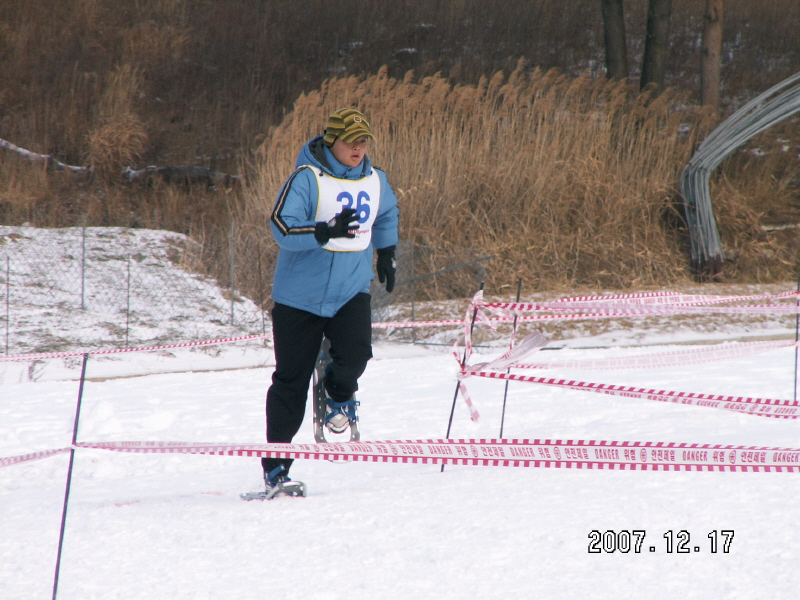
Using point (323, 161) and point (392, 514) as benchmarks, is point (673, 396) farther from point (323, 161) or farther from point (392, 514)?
point (323, 161)

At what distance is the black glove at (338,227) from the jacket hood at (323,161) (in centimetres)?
22

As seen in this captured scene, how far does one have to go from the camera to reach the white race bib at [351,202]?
3.45m

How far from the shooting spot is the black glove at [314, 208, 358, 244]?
328 cm

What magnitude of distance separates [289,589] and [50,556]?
86cm

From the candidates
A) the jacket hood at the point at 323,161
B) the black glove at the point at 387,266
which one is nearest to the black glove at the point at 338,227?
the jacket hood at the point at 323,161

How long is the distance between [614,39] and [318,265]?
10690 millimetres

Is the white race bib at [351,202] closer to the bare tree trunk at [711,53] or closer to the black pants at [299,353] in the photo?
the black pants at [299,353]

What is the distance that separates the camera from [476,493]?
132 inches

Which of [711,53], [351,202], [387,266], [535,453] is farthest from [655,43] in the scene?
[535,453]

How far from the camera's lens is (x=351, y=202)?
3.52 metres

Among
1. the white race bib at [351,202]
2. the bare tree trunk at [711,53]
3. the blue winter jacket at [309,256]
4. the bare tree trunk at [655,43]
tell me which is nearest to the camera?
the blue winter jacket at [309,256]

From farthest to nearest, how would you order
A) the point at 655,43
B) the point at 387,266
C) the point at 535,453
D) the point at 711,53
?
the point at 655,43 < the point at 711,53 < the point at 387,266 < the point at 535,453

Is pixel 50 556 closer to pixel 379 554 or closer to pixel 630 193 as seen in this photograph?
pixel 379 554

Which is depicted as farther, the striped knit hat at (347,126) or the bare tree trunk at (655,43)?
the bare tree trunk at (655,43)
